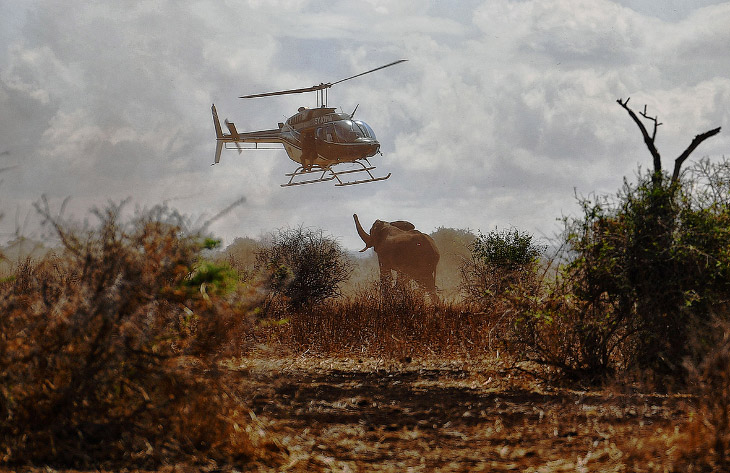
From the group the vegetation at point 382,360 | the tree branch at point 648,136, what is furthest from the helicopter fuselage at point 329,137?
the tree branch at point 648,136

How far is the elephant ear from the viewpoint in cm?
3450

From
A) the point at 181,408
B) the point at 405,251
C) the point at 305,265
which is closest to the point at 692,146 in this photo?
the point at 181,408

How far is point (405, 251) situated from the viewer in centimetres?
3183

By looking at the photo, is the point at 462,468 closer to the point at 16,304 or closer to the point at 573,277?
the point at 16,304

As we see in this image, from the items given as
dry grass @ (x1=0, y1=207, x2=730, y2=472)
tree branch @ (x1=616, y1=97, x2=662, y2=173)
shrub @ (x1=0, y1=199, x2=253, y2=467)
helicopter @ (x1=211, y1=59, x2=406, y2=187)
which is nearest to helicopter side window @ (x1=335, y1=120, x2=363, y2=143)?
helicopter @ (x1=211, y1=59, x2=406, y2=187)

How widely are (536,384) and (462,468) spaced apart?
171 inches

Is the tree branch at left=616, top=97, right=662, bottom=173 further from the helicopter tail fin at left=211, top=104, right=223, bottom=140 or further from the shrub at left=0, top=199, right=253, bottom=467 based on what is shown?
the helicopter tail fin at left=211, top=104, right=223, bottom=140

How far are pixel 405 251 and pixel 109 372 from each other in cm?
2681

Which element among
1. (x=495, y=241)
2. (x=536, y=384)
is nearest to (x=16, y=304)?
(x=536, y=384)

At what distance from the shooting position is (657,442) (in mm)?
5777

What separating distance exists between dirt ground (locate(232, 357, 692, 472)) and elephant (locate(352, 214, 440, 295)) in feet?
67.7

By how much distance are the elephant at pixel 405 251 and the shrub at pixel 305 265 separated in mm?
9822

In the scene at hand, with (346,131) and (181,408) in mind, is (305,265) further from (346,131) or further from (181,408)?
(181,408)

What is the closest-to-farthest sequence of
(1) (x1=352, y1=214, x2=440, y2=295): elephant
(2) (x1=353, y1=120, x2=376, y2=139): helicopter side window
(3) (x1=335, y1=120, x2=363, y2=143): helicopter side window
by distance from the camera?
(3) (x1=335, y1=120, x2=363, y2=143): helicopter side window, (2) (x1=353, y1=120, x2=376, y2=139): helicopter side window, (1) (x1=352, y1=214, x2=440, y2=295): elephant
